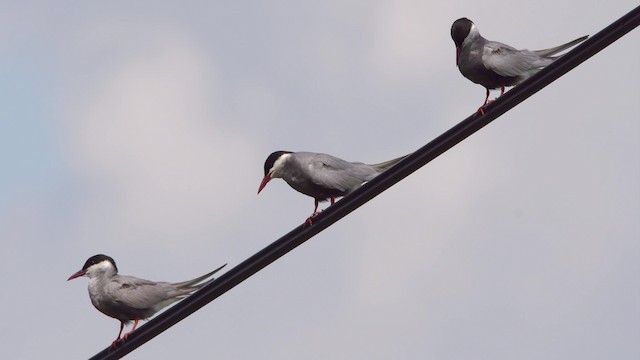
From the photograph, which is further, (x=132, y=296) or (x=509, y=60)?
(x=132, y=296)

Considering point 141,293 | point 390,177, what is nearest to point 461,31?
point 141,293

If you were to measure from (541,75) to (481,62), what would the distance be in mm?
4092

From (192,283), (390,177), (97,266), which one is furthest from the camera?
(97,266)

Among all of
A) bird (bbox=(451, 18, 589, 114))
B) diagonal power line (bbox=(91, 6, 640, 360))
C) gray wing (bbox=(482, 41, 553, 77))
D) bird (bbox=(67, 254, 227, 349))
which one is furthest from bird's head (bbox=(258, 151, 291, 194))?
diagonal power line (bbox=(91, 6, 640, 360))

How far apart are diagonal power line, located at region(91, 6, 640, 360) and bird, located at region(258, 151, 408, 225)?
113 inches

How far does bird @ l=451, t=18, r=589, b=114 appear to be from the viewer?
42.6ft

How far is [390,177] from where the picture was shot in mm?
9570

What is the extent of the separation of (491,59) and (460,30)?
0.48m

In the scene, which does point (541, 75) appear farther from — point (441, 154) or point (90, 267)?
point (90, 267)

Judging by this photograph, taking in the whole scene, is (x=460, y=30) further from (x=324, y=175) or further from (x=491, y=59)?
(x=324, y=175)

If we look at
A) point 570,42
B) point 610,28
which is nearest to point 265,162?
point 570,42

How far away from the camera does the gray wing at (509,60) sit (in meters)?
13.0

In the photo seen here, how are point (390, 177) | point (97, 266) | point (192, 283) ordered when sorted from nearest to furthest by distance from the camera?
point (390, 177) < point (192, 283) < point (97, 266)

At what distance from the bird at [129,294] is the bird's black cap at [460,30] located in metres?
3.33
